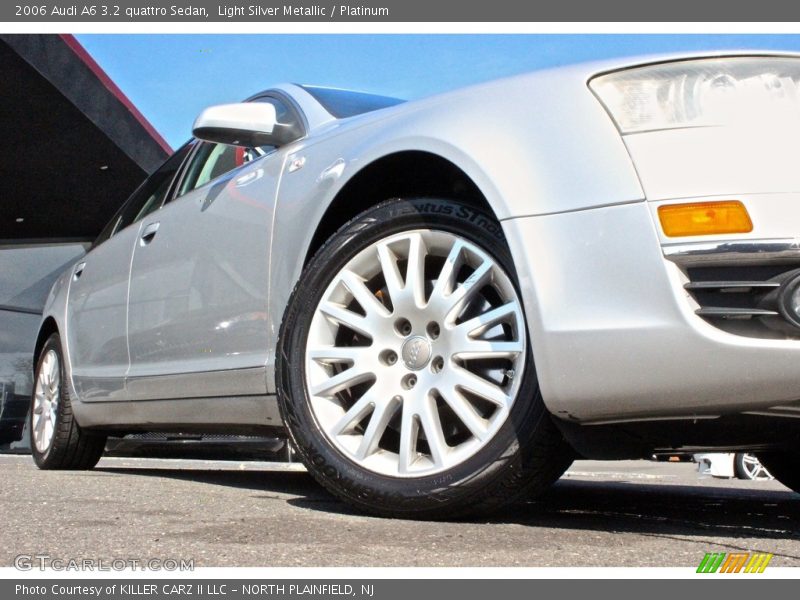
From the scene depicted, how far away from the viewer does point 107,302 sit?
13.8ft

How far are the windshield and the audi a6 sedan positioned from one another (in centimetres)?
Answer: 14

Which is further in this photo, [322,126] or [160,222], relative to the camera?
[160,222]

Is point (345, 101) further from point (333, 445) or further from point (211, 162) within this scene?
point (333, 445)

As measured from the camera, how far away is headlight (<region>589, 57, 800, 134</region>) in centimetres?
218

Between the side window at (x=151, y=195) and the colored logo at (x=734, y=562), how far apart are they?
2879 millimetres

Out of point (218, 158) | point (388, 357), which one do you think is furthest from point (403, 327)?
point (218, 158)

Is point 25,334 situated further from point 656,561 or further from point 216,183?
point 656,561

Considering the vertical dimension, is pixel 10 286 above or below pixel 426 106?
below

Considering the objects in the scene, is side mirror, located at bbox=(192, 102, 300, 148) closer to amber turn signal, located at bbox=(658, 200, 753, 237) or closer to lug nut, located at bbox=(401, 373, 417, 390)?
lug nut, located at bbox=(401, 373, 417, 390)

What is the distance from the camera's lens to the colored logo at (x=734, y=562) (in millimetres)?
1737

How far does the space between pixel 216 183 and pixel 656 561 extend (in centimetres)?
222

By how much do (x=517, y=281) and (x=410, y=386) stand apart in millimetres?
395

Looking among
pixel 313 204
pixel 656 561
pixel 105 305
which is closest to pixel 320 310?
pixel 313 204
